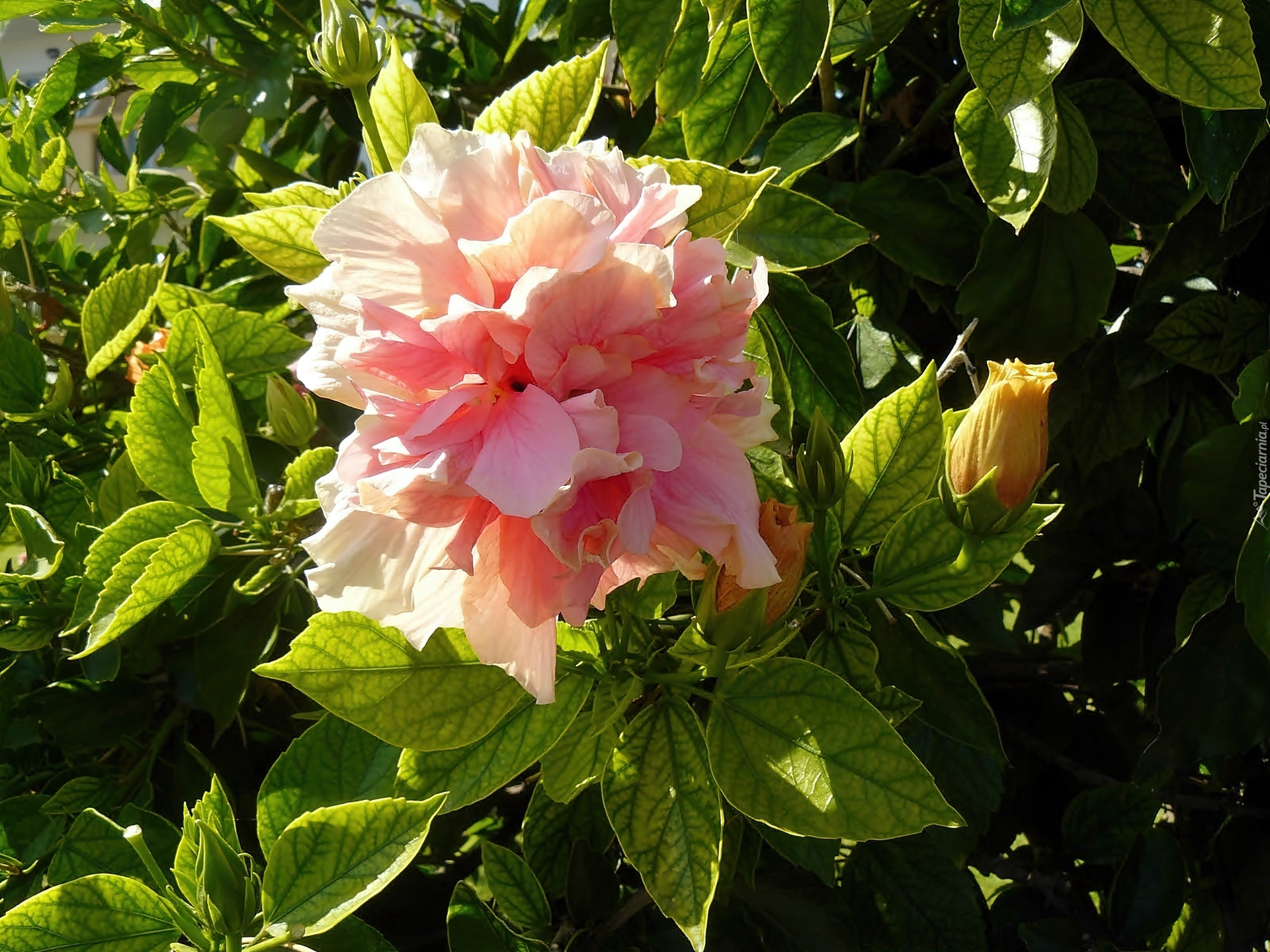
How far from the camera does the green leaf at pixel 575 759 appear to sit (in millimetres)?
513

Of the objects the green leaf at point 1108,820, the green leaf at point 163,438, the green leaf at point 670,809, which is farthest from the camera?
the green leaf at point 1108,820

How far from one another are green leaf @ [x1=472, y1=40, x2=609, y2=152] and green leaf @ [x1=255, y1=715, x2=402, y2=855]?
32cm

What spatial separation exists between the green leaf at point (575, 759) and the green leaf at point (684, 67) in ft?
1.17

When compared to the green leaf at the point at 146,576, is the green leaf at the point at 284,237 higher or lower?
higher

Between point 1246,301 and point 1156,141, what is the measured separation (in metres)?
0.14

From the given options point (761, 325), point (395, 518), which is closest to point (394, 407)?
point (395, 518)

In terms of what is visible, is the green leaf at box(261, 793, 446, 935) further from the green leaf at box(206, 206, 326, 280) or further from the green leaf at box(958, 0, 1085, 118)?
the green leaf at box(958, 0, 1085, 118)

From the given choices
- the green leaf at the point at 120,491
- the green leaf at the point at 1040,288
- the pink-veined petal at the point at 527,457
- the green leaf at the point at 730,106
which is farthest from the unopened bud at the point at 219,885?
the green leaf at the point at 1040,288

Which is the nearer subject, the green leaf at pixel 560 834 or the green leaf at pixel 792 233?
the green leaf at pixel 792 233

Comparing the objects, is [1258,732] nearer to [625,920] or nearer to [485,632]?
[625,920]

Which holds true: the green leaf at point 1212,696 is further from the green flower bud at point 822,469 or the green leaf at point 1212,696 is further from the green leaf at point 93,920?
the green leaf at point 93,920

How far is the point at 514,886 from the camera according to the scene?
0.71 m

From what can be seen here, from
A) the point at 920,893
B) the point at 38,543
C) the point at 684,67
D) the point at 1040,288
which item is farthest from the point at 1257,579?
the point at 38,543

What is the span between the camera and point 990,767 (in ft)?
Answer: 2.79
